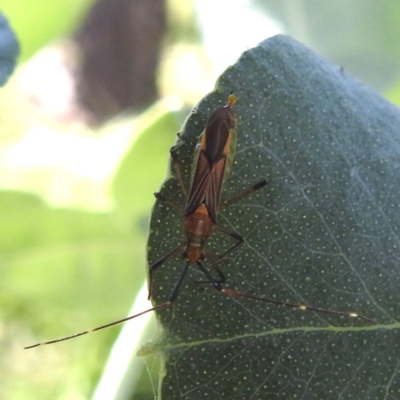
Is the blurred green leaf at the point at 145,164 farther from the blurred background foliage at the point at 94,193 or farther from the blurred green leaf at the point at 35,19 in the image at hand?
the blurred green leaf at the point at 35,19

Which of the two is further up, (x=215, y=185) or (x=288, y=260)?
(x=215, y=185)

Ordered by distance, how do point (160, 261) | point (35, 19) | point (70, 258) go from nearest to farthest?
1. point (160, 261)
2. point (35, 19)
3. point (70, 258)

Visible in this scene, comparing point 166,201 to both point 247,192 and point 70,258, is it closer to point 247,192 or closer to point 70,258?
point 247,192

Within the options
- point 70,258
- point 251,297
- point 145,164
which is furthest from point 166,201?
point 70,258

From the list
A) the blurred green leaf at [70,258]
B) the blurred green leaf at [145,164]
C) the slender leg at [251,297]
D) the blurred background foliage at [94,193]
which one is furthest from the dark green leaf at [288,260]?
the blurred green leaf at [70,258]

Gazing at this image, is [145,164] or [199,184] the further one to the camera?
[145,164]

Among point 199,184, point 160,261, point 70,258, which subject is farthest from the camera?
point 70,258

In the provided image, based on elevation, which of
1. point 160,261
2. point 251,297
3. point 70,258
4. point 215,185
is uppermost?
point 70,258

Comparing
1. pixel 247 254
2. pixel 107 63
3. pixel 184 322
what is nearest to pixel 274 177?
pixel 247 254
